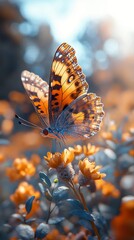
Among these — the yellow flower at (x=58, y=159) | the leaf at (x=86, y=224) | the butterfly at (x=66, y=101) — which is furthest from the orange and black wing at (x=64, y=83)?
the leaf at (x=86, y=224)

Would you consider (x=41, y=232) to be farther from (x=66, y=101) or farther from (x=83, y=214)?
(x=66, y=101)

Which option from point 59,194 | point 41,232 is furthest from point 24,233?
point 59,194

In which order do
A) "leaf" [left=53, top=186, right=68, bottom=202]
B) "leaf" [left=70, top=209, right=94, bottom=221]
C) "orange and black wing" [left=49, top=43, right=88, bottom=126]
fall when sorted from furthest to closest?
"orange and black wing" [left=49, top=43, right=88, bottom=126] → "leaf" [left=53, top=186, right=68, bottom=202] → "leaf" [left=70, top=209, right=94, bottom=221]

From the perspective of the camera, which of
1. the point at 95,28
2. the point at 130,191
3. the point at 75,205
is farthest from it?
the point at 95,28

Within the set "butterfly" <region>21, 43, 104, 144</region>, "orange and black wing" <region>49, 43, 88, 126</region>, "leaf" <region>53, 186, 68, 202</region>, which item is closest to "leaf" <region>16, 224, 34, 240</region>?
"leaf" <region>53, 186, 68, 202</region>

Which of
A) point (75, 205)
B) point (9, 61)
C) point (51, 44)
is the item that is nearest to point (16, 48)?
point (9, 61)

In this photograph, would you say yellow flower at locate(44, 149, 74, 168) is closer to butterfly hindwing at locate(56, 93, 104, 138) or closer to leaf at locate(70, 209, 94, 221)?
leaf at locate(70, 209, 94, 221)

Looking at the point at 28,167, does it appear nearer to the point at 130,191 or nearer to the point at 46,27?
the point at 130,191

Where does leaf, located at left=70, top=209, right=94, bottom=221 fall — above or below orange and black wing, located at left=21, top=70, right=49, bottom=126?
below
